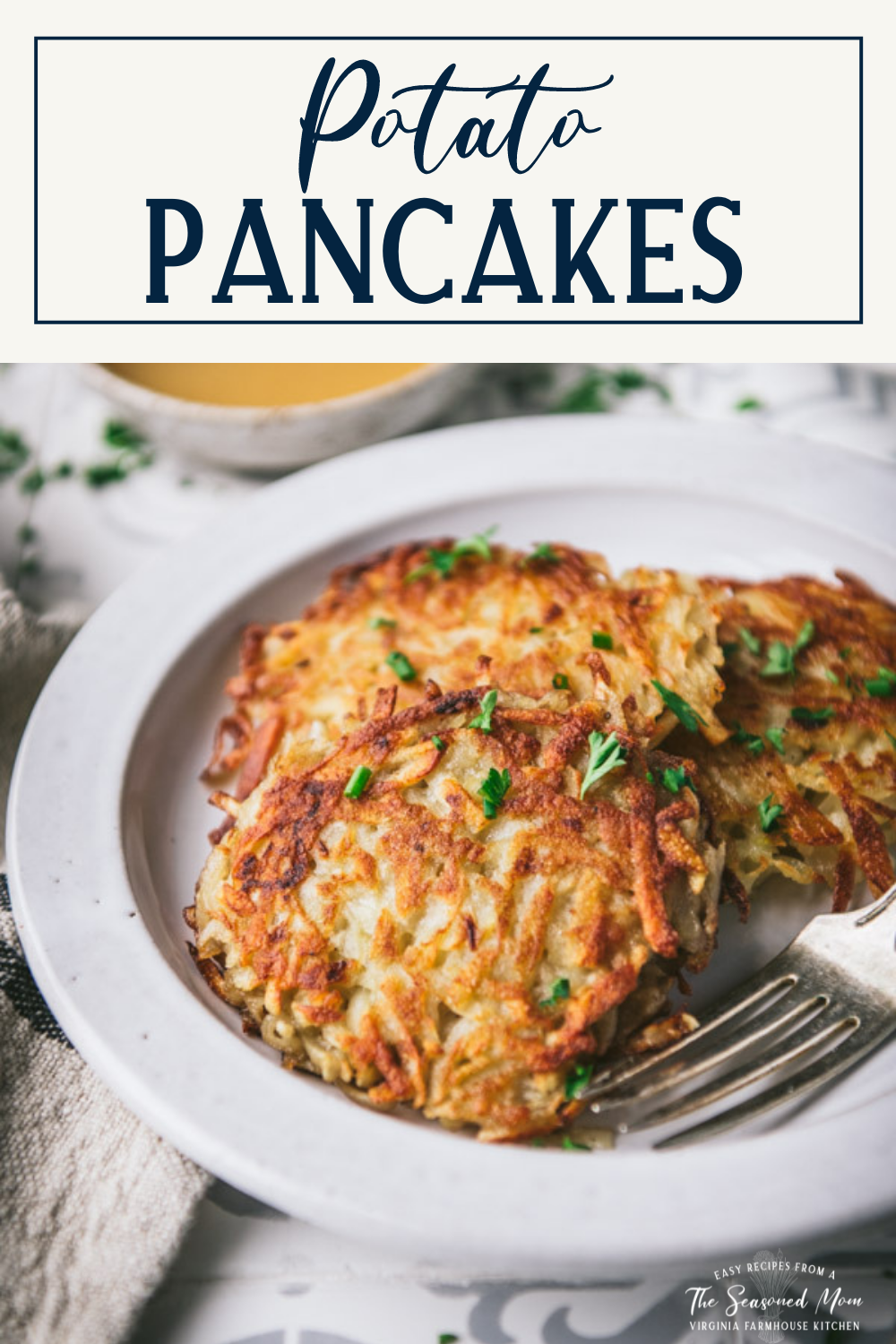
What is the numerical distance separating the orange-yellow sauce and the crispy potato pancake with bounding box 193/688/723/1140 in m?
2.34

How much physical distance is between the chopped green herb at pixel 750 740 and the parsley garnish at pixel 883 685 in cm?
39

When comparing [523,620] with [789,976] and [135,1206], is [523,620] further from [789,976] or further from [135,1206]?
[135,1206]

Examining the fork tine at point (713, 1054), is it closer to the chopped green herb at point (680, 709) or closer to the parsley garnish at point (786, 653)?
the chopped green herb at point (680, 709)

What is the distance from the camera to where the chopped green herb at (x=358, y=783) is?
2895mm

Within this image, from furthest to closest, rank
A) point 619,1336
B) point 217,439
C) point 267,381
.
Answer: point 267,381 → point 217,439 → point 619,1336

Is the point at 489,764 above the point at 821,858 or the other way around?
above

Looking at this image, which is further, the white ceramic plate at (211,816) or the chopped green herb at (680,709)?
the chopped green herb at (680,709)

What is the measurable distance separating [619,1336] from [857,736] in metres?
1.62

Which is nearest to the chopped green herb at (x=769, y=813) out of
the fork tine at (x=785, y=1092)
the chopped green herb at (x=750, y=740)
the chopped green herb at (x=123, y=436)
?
the chopped green herb at (x=750, y=740)

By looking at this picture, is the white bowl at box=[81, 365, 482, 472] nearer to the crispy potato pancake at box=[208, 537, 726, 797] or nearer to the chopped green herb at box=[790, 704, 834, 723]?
the crispy potato pancake at box=[208, 537, 726, 797]

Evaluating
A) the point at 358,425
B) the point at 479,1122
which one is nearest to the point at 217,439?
the point at 358,425

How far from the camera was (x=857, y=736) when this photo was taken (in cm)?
321

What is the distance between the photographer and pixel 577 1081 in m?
2.61

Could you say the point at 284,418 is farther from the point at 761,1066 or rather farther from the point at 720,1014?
the point at 761,1066
